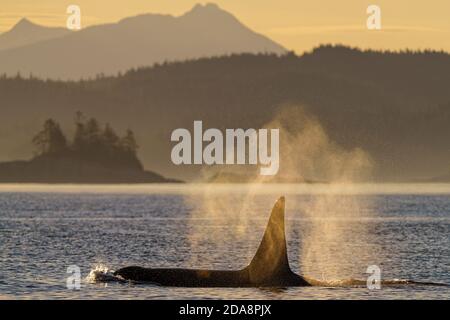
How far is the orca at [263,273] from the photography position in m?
50.2

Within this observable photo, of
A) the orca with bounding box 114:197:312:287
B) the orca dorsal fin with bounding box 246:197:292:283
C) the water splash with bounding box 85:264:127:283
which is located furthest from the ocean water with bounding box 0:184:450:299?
the orca dorsal fin with bounding box 246:197:292:283

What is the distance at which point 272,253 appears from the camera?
5047 centimetres

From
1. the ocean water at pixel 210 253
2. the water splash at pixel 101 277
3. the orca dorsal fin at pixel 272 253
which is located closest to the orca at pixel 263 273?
the orca dorsal fin at pixel 272 253

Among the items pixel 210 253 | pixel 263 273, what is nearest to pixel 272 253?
pixel 263 273

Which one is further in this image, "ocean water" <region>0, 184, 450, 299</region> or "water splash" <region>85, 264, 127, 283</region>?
"water splash" <region>85, 264, 127, 283</region>

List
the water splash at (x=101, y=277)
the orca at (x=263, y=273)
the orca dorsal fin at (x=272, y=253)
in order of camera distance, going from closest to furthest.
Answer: the orca dorsal fin at (x=272, y=253) < the orca at (x=263, y=273) < the water splash at (x=101, y=277)

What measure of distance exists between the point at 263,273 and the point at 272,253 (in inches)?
39.8

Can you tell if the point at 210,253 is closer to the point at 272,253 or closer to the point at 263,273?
the point at 263,273

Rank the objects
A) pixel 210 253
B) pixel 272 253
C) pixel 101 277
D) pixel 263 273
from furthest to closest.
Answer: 1. pixel 210 253
2. pixel 101 277
3. pixel 263 273
4. pixel 272 253

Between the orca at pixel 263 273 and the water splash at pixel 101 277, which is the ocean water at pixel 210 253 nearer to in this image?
the water splash at pixel 101 277

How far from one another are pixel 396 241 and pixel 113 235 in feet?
75.7

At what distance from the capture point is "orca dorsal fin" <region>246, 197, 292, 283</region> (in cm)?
5003

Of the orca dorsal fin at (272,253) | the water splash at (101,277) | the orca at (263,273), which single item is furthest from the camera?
the water splash at (101,277)

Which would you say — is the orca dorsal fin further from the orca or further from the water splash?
the water splash
